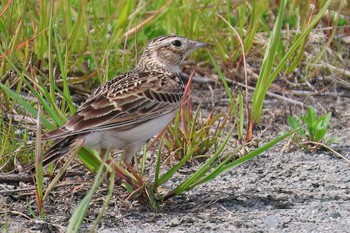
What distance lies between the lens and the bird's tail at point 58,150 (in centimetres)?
442

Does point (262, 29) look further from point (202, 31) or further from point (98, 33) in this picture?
point (98, 33)

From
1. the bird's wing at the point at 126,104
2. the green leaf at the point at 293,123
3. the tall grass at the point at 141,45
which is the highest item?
the bird's wing at the point at 126,104

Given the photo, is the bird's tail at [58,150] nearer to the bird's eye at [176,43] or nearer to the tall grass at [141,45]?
the tall grass at [141,45]

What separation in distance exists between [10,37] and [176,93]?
1.22 meters

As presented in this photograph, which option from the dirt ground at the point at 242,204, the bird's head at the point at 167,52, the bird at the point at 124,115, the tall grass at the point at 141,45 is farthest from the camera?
the bird's head at the point at 167,52

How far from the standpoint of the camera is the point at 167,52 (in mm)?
5613

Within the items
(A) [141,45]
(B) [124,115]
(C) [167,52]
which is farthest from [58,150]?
(A) [141,45]

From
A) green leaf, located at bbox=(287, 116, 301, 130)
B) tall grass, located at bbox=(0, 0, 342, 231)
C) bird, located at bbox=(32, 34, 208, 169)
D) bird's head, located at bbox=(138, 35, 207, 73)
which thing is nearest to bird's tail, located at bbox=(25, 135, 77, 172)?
bird, located at bbox=(32, 34, 208, 169)

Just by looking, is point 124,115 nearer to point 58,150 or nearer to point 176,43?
point 58,150

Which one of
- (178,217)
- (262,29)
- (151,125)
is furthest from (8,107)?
(262,29)

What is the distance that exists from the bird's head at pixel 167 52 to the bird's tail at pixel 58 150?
48.6 inches

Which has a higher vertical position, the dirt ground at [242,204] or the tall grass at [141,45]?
the tall grass at [141,45]

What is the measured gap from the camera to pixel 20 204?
4.73m

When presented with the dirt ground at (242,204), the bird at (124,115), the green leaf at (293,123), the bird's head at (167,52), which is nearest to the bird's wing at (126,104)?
the bird at (124,115)
